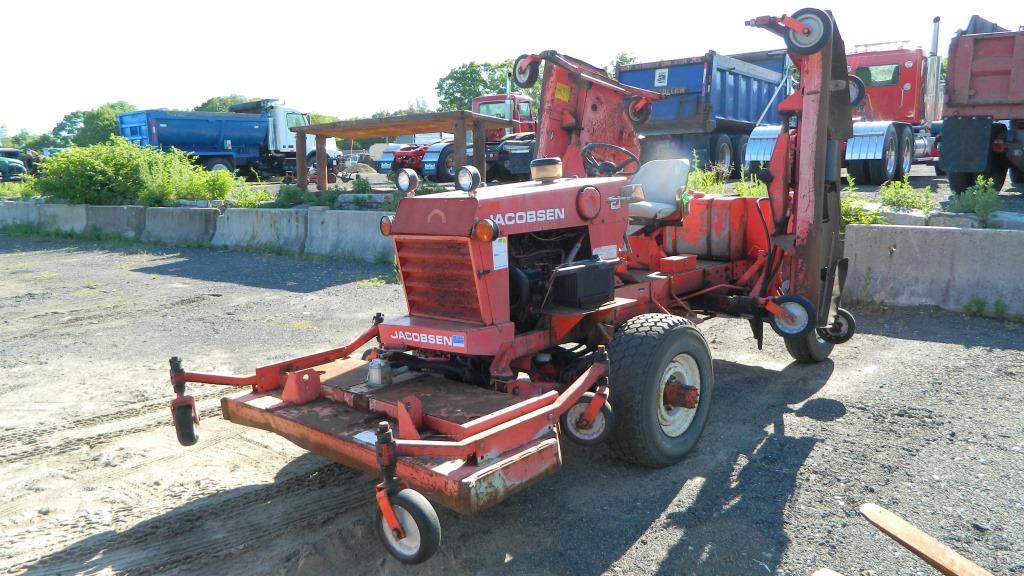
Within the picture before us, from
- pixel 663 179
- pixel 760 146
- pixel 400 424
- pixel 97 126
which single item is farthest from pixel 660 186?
pixel 97 126

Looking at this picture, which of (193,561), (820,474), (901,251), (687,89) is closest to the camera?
(193,561)

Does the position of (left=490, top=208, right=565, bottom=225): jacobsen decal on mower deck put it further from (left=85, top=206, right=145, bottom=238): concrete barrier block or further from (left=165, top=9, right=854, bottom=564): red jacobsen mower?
(left=85, top=206, right=145, bottom=238): concrete barrier block

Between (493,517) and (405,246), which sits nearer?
(493,517)

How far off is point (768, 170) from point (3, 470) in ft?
17.1

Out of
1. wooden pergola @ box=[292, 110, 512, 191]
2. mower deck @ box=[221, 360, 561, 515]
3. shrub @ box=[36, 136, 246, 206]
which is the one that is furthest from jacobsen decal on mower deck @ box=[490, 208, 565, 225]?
shrub @ box=[36, 136, 246, 206]

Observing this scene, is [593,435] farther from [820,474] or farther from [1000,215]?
[1000,215]

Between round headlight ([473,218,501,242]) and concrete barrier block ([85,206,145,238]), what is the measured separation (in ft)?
42.4

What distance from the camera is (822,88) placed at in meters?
5.13

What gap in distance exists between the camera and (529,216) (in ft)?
13.4

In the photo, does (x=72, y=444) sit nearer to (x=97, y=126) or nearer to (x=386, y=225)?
(x=386, y=225)

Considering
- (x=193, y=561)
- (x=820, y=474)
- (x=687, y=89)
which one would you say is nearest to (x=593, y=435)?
(x=820, y=474)

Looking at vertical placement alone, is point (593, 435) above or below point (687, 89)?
below

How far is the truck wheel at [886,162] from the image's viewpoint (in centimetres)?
1304

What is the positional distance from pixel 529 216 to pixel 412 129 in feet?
30.3
